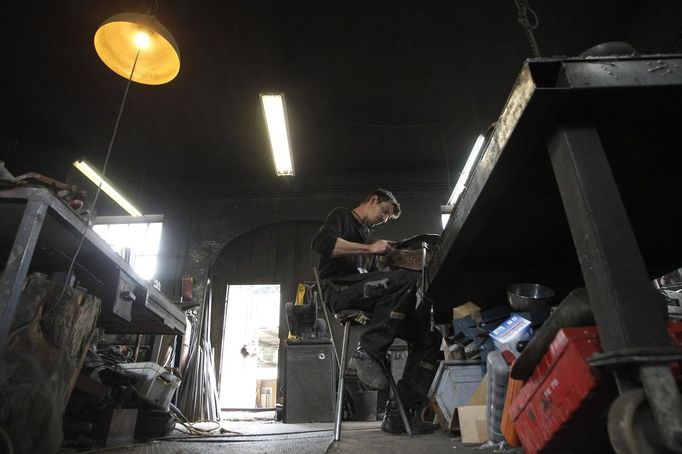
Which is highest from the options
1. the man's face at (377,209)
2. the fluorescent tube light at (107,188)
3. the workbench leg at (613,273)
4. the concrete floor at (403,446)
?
the fluorescent tube light at (107,188)

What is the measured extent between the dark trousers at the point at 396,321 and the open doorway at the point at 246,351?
5.08m

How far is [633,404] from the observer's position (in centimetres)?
85

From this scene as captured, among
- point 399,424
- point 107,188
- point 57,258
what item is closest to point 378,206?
point 399,424

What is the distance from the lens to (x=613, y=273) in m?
0.95

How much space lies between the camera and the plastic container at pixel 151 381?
9.83 feet

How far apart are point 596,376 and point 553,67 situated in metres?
0.83

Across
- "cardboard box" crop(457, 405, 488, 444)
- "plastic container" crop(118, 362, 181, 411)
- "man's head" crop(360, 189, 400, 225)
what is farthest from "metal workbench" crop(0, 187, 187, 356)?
"cardboard box" crop(457, 405, 488, 444)

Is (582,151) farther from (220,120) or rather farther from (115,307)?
(220,120)

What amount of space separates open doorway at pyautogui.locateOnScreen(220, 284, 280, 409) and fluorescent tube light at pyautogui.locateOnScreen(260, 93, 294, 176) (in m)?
2.41

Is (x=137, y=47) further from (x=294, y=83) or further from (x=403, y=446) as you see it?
(x=403, y=446)

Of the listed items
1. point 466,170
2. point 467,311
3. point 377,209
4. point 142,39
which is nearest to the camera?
point 467,311

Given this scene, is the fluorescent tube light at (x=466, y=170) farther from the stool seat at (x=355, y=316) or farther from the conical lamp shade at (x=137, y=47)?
the conical lamp shade at (x=137, y=47)

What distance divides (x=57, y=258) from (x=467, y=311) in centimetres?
259

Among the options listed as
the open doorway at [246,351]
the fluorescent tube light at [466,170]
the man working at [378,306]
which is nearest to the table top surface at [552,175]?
the man working at [378,306]
